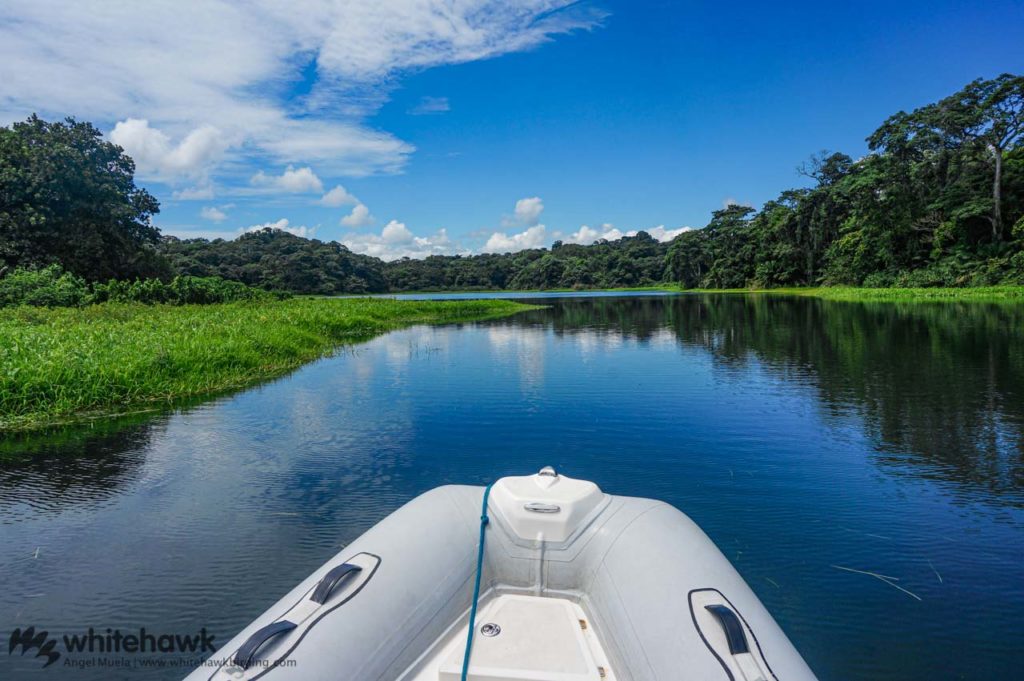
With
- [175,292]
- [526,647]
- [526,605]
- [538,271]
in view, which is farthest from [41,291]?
[538,271]

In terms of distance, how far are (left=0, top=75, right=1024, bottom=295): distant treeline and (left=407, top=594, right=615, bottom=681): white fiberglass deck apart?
2747 cm

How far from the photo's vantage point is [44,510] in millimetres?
5516

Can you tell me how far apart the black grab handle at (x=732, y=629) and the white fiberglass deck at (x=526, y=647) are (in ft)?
2.16

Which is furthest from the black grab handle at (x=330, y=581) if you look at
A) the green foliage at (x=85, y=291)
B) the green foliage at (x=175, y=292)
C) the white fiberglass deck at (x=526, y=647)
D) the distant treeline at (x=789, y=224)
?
the distant treeline at (x=789, y=224)

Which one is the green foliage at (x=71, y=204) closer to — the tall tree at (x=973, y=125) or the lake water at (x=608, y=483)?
the lake water at (x=608, y=483)

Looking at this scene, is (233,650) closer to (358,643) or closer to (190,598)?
(358,643)

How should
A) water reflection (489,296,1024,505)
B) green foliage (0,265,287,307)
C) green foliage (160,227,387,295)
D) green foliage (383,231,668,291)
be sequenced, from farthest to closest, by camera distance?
green foliage (383,231,668,291) → green foliage (160,227,387,295) → green foliage (0,265,287,307) → water reflection (489,296,1024,505)

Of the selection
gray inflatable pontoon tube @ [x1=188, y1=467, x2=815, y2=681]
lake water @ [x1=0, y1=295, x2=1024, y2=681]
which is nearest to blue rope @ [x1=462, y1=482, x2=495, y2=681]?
gray inflatable pontoon tube @ [x1=188, y1=467, x2=815, y2=681]

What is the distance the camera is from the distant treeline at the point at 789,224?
989 inches

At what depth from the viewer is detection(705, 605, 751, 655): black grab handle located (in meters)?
2.38

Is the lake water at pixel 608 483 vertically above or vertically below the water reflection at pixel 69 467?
below

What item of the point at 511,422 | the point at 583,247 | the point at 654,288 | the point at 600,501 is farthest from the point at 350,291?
the point at 600,501

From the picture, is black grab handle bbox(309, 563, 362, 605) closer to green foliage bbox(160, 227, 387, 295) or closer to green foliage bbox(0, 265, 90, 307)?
green foliage bbox(0, 265, 90, 307)

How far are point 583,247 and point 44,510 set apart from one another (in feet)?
376
